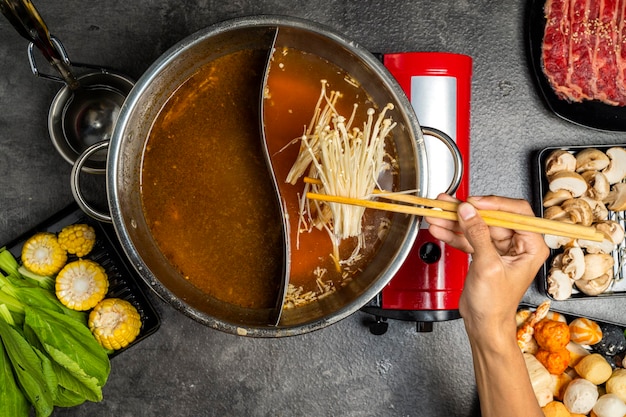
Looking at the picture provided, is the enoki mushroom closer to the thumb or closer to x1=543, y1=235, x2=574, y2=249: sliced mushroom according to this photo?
the thumb

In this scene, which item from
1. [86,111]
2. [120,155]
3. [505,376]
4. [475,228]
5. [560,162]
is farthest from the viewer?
[560,162]

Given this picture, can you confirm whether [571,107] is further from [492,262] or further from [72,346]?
[72,346]

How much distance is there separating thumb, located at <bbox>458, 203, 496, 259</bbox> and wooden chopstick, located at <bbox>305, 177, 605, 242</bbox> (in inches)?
1.4

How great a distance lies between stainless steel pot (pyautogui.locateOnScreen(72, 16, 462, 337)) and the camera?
6.31 feet

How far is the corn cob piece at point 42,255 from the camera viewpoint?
230 centimetres

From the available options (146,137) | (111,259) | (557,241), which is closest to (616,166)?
(557,241)

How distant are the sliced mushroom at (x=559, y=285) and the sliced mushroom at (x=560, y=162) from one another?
0.46 m

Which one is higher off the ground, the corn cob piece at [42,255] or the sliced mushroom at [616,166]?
the sliced mushroom at [616,166]

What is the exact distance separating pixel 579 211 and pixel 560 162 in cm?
24

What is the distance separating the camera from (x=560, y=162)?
255cm

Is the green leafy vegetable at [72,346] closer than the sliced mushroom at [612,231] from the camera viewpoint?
Yes

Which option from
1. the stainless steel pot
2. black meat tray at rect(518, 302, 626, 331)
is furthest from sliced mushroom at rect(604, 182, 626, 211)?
the stainless steel pot

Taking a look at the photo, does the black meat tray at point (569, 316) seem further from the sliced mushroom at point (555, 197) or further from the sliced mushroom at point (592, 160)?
the sliced mushroom at point (592, 160)

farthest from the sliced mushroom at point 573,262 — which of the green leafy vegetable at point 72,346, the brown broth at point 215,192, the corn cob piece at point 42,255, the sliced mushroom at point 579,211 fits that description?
the corn cob piece at point 42,255
